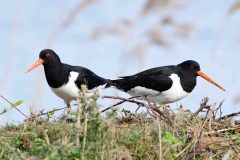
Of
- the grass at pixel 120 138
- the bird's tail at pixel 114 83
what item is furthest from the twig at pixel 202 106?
the bird's tail at pixel 114 83

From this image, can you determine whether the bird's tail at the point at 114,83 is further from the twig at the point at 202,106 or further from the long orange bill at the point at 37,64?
the twig at the point at 202,106

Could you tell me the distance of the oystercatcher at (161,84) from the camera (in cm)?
973

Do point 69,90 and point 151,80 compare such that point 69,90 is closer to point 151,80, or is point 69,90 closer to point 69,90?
point 69,90

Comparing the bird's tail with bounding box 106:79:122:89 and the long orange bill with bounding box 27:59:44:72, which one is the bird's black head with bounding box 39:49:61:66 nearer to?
the long orange bill with bounding box 27:59:44:72

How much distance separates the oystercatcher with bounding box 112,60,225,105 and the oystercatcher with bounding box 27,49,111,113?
51cm

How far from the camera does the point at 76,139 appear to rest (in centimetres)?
390

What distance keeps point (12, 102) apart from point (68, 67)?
4895 mm

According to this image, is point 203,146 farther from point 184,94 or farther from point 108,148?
point 184,94

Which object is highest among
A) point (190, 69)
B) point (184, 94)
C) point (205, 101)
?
point (190, 69)

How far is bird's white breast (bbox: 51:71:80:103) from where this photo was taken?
952 cm

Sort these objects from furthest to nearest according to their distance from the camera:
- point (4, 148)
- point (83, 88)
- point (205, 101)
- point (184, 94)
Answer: point (184, 94), point (205, 101), point (4, 148), point (83, 88)

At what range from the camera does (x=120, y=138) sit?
4.59 meters

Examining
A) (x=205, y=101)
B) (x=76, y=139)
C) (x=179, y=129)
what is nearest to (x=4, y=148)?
(x=76, y=139)

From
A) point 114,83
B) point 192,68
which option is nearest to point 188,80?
point 192,68
